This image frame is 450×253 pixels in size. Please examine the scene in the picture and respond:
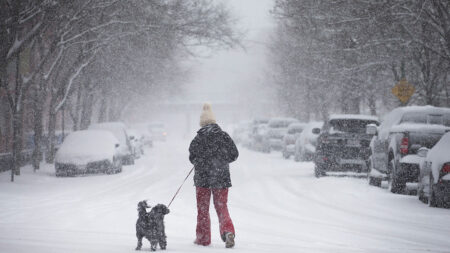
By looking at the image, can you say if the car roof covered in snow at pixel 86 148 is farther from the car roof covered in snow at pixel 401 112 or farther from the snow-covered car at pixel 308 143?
the car roof covered in snow at pixel 401 112

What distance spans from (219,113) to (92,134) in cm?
10746

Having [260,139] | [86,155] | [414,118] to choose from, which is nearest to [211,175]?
[414,118]

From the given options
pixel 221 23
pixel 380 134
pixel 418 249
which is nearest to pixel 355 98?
pixel 221 23

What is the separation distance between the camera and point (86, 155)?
23594 mm

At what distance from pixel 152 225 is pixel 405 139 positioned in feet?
29.1

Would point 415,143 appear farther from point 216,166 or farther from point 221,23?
point 221,23

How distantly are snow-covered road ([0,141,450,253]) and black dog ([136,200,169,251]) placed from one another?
297 millimetres

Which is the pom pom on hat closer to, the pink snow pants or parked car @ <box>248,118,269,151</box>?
the pink snow pants

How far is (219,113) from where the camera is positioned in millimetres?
132750

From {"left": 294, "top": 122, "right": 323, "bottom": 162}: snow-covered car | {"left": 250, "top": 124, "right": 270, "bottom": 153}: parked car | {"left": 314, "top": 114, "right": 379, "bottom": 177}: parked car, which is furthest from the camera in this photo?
{"left": 250, "top": 124, "right": 270, "bottom": 153}: parked car

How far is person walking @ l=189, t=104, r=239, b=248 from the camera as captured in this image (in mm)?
8672

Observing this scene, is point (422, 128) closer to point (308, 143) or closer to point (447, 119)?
point (447, 119)

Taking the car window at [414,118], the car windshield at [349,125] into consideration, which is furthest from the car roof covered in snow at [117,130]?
the car window at [414,118]

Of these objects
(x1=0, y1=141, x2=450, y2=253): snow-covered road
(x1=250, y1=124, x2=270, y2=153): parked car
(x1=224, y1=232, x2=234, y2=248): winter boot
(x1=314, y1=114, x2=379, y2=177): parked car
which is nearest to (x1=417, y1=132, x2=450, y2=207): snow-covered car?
(x1=0, y1=141, x2=450, y2=253): snow-covered road
